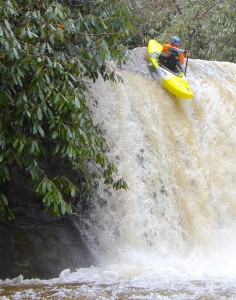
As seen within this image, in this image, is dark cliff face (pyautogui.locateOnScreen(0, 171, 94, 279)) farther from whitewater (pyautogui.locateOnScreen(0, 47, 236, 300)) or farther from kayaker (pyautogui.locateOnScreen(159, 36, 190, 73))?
kayaker (pyautogui.locateOnScreen(159, 36, 190, 73))

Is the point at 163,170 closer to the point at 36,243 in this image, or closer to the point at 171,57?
the point at 36,243

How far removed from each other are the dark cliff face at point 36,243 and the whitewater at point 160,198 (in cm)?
16

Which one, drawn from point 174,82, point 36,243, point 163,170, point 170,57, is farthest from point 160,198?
point 170,57

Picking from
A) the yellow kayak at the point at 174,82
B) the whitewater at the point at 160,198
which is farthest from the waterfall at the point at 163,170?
the yellow kayak at the point at 174,82

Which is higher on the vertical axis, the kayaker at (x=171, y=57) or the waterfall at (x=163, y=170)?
the kayaker at (x=171, y=57)

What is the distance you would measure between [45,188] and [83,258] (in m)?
1.97

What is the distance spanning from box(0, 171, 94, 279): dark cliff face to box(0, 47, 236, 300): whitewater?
163 millimetres

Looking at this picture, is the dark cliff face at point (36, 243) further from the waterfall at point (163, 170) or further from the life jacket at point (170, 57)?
the life jacket at point (170, 57)

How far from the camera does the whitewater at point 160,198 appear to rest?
6.23 m

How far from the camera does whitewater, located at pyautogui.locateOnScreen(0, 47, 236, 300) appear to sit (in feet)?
20.5

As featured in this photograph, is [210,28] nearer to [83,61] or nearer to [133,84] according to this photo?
[133,84]

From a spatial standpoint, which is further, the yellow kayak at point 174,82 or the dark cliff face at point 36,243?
the yellow kayak at point 174,82

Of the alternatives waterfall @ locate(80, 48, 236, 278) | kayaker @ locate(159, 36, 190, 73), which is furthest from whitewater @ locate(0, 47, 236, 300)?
kayaker @ locate(159, 36, 190, 73)

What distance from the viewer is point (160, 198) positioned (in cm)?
780
